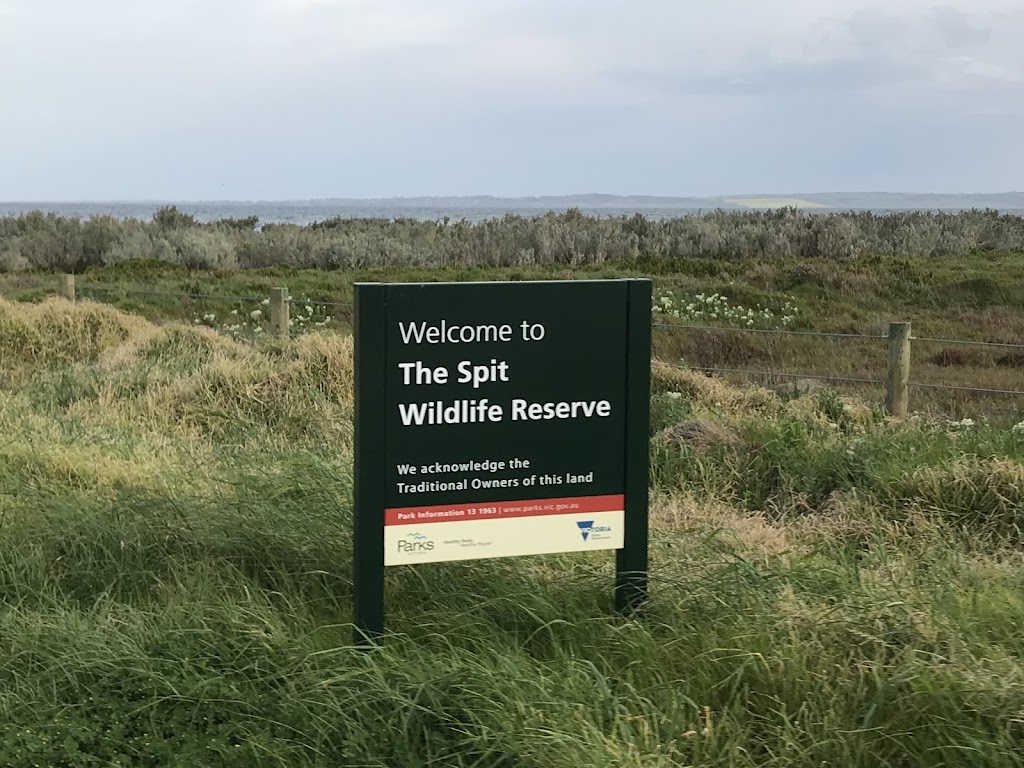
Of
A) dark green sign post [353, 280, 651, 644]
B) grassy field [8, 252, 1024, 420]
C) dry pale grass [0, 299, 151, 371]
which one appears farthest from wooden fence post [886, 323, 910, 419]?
dry pale grass [0, 299, 151, 371]

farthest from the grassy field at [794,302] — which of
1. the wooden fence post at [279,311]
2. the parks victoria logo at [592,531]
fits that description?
the parks victoria logo at [592,531]

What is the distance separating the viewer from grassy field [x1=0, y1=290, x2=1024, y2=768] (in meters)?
3.31

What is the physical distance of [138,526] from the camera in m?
5.14

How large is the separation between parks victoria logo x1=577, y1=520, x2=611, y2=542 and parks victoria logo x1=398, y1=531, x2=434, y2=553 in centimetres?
55

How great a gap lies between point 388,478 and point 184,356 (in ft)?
28.3

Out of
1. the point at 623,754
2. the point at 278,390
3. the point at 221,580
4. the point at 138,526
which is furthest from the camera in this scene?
the point at 278,390

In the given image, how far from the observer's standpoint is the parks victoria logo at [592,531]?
4.08m

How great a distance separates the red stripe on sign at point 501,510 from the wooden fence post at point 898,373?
25.3ft

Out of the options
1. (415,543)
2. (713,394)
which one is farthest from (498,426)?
(713,394)

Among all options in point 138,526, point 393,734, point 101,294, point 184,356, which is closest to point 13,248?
point 101,294

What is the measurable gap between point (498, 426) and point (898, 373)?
8.06 meters

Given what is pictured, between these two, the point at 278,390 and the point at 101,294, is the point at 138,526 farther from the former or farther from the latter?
the point at 101,294

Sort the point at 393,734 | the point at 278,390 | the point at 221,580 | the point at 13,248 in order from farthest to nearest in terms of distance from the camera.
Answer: the point at 13,248 < the point at 278,390 < the point at 221,580 < the point at 393,734

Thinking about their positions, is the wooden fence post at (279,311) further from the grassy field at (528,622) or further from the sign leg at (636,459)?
the sign leg at (636,459)
